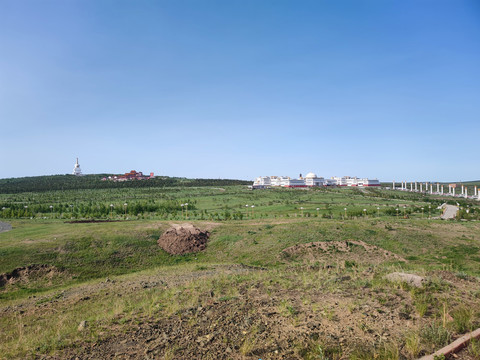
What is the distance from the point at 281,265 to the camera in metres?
22.0

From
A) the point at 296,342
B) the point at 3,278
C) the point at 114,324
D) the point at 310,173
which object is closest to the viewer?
the point at 296,342

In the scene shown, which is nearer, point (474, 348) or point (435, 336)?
point (474, 348)

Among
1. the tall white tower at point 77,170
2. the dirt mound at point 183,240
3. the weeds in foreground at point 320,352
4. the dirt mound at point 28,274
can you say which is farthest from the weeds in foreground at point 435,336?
the tall white tower at point 77,170

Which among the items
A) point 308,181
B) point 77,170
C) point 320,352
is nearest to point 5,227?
point 320,352

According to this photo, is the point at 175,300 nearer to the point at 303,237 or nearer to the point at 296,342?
the point at 296,342

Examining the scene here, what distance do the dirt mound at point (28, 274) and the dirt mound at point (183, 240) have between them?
8.45 m

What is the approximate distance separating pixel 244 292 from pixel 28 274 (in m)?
15.9

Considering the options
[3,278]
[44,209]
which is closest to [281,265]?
[3,278]

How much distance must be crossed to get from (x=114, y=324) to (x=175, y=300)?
2.59 meters

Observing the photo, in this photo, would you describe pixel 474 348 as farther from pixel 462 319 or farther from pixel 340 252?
pixel 340 252

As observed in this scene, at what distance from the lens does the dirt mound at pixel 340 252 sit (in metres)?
23.4

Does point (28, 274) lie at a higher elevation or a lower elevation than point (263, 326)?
lower

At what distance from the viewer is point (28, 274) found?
1942 cm

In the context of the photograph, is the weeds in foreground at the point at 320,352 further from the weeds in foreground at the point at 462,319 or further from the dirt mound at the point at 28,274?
the dirt mound at the point at 28,274
